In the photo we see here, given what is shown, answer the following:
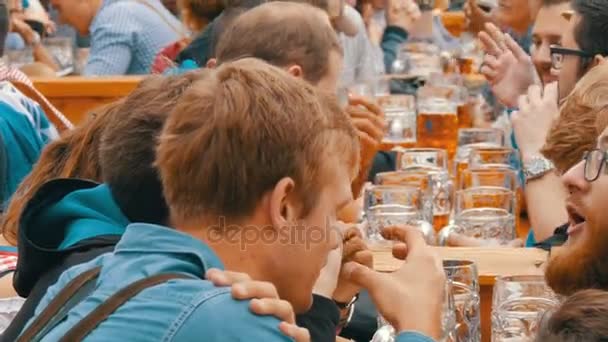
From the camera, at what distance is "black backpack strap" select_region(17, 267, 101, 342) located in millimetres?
1632

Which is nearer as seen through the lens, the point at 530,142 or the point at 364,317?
the point at 364,317

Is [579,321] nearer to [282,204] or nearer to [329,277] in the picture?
[282,204]

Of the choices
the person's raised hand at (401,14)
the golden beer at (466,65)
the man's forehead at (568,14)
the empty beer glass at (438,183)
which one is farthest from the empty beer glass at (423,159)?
the person's raised hand at (401,14)

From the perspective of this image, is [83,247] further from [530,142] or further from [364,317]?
[530,142]

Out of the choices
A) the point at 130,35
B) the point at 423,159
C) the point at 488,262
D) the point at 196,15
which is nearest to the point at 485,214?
the point at 488,262

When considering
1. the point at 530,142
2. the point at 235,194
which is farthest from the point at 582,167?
the point at 530,142

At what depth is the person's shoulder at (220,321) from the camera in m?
1.52

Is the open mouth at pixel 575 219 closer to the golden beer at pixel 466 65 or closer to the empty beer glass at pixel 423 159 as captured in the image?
the empty beer glass at pixel 423 159

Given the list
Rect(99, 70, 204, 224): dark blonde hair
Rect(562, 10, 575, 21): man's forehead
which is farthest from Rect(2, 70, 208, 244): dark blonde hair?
Rect(562, 10, 575, 21): man's forehead

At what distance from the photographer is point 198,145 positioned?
163 centimetres

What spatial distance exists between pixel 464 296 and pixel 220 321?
2.23ft

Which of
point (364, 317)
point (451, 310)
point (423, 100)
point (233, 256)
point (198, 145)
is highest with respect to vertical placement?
point (198, 145)

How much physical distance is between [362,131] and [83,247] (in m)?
1.38

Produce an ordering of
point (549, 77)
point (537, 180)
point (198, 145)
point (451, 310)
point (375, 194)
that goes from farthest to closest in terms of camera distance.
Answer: point (549, 77)
point (537, 180)
point (375, 194)
point (451, 310)
point (198, 145)
